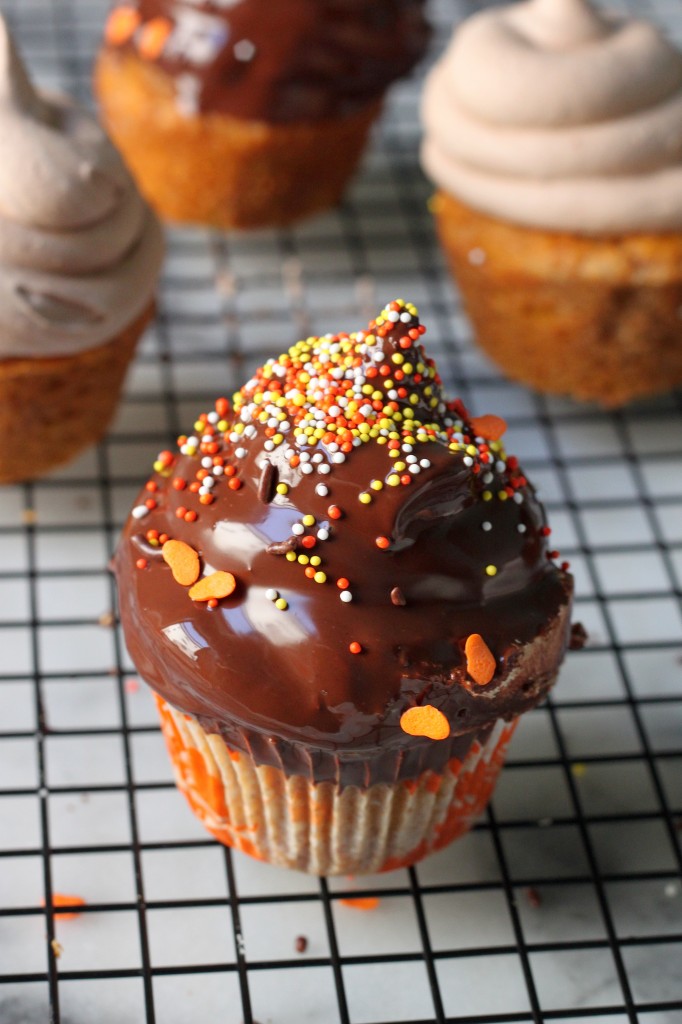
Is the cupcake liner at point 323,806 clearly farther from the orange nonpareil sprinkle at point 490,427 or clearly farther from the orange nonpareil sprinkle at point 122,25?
the orange nonpareil sprinkle at point 122,25

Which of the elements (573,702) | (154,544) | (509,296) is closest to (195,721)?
(154,544)

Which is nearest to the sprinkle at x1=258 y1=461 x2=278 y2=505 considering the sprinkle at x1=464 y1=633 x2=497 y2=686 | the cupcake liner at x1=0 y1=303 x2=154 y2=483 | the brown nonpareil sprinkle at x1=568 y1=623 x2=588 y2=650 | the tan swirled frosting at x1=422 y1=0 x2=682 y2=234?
the sprinkle at x1=464 y1=633 x2=497 y2=686

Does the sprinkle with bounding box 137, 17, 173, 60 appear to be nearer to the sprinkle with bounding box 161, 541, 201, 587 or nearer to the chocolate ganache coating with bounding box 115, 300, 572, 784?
the chocolate ganache coating with bounding box 115, 300, 572, 784

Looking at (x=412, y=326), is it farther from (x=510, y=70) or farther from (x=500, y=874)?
(x=510, y=70)

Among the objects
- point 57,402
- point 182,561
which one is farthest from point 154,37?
point 182,561

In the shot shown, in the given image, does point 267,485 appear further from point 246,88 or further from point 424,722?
point 246,88
